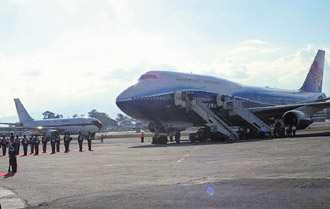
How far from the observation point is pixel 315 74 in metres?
46.2

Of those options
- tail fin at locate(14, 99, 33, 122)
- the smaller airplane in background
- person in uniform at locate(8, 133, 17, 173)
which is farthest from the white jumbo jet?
tail fin at locate(14, 99, 33, 122)

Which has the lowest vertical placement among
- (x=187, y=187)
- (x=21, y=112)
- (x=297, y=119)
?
(x=187, y=187)

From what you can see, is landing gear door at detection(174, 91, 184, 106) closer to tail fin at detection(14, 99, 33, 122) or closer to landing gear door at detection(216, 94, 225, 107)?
landing gear door at detection(216, 94, 225, 107)

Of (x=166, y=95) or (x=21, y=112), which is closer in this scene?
(x=166, y=95)

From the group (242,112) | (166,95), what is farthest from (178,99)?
(242,112)

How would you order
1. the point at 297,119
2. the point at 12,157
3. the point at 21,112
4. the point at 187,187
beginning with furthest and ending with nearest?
the point at 21,112 < the point at 297,119 < the point at 12,157 < the point at 187,187

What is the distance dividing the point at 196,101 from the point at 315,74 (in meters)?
23.7

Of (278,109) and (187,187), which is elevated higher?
(278,109)

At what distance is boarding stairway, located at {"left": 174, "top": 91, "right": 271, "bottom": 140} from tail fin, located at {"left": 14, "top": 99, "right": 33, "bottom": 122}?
4919 cm

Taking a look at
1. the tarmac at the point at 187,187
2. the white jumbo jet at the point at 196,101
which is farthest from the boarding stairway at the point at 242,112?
the tarmac at the point at 187,187

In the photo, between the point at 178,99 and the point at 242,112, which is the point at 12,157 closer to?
the point at 178,99

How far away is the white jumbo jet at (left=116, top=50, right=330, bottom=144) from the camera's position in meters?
27.4

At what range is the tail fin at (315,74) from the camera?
1799 inches

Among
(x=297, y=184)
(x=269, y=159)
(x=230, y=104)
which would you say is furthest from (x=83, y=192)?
(x=230, y=104)
